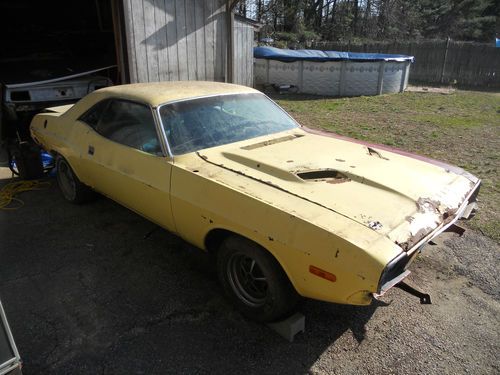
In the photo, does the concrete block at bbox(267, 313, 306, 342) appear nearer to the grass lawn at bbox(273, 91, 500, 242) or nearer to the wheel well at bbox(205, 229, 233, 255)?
the wheel well at bbox(205, 229, 233, 255)

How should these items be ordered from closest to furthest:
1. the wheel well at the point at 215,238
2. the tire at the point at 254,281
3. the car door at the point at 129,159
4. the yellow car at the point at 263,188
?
1. the yellow car at the point at 263,188
2. the tire at the point at 254,281
3. the wheel well at the point at 215,238
4. the car door at the point at 129,159

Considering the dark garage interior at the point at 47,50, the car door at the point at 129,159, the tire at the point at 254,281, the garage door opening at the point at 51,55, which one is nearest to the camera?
the tire at the point at 254,281

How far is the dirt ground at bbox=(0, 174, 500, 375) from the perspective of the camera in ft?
7.77

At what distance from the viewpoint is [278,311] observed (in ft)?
8.08

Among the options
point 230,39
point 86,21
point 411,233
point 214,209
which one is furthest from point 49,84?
point 411,233

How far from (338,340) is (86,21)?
34.2ft

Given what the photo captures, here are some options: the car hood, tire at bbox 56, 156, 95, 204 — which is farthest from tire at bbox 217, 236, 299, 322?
tire at bbox 56, 156, 95, 204

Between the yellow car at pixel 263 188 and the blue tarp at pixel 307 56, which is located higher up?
the blue tarp at pixel 307 56

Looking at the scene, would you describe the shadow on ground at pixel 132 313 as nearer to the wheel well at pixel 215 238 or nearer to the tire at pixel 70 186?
the wheel well at pixel 215 238

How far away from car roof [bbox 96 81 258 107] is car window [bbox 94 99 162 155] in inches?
3.0

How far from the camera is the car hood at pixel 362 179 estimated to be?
2.28m

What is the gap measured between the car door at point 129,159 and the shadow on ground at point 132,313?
47 centimetres

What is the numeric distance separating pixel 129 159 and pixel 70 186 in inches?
63.8

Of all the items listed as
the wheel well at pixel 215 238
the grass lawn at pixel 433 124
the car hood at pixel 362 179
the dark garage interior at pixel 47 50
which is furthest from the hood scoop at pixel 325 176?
the dark garage interior at pixel 47 50
